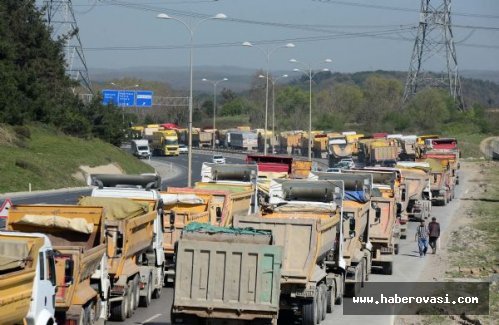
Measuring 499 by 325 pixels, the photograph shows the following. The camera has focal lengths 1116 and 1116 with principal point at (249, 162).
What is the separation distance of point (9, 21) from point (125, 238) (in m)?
69.2

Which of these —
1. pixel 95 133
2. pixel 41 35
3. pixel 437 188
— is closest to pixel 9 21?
pixel 41 35

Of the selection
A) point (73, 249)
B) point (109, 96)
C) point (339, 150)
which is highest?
point (109, 96)

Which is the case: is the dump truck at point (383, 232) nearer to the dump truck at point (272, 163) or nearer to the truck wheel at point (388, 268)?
the truck wheel at point (388, 268)

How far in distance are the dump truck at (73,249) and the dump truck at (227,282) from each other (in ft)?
4.96

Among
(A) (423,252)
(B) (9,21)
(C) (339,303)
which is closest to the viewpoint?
(C) (339,303)

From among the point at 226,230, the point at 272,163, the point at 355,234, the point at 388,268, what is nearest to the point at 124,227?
the point at 226,230

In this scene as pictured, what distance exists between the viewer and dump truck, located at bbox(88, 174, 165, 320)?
69.6 ft

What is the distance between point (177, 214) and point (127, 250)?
199 inches

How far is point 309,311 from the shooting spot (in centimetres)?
2039

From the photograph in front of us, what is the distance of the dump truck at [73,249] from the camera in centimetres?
1725

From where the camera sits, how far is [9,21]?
287ft

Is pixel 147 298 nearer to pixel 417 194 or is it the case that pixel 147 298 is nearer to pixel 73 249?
pixel 73 249

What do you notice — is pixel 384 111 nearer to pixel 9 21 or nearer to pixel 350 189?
pixel 9 21

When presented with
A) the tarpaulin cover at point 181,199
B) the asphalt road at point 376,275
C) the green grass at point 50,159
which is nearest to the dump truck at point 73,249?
the asphalt road at point 376,275
